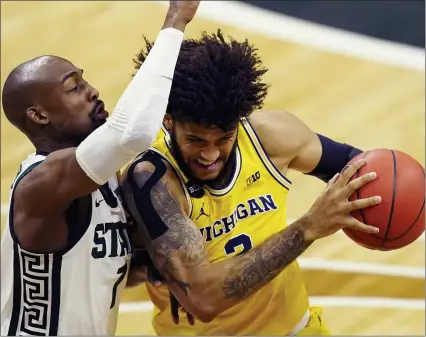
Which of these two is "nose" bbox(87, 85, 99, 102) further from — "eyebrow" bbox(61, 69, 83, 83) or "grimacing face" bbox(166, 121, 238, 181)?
"grimacing face" bbox(166, 121, 238, 181)

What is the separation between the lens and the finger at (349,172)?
236 centimetres

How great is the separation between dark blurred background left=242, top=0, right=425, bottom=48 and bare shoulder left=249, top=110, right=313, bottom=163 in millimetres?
3032

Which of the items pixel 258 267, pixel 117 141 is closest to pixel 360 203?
pixel 258 267

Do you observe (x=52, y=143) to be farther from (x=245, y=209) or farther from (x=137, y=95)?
(x=245, y=209)

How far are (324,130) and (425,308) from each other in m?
1.35

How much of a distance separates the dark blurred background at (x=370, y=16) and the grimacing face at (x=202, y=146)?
340 centimetres

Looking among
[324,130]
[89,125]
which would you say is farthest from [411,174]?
[324,130]

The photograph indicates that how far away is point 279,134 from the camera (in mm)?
2902

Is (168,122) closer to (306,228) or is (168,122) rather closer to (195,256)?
(195,256)

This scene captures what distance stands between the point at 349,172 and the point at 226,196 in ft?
1.72

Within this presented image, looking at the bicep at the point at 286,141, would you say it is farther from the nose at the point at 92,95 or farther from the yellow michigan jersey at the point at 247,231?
the nose at the point at 92,95

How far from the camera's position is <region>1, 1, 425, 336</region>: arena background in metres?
5.12

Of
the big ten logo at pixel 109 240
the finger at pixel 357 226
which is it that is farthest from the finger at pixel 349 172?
the big ten logo at pixel 109 240

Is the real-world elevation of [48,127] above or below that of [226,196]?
above
